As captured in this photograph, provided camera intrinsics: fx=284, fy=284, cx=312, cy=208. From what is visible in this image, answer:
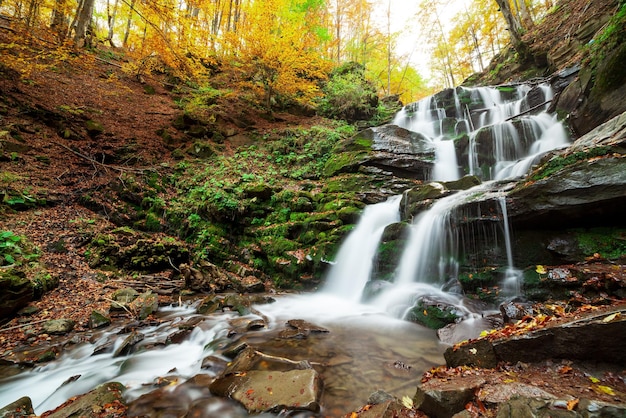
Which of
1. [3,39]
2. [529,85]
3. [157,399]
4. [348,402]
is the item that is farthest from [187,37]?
[529,85]

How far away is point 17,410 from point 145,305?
9.49 ft

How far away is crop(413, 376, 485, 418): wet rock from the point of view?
2.06 meters

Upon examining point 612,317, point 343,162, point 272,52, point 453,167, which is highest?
point 272,52

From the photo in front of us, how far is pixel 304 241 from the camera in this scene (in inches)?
330

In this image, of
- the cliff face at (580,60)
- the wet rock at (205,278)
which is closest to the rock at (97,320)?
the wet rock at (205,278)

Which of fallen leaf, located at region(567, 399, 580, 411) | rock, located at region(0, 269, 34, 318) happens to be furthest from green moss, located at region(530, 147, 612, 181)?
rock, located at region(0, 269, 34, 318)

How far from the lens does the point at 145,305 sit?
556 centimetres

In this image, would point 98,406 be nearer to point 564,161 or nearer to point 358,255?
point 358,255

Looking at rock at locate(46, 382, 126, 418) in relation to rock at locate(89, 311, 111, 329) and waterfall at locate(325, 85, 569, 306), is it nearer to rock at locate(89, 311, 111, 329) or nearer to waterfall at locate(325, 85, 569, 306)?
rock at locate(89, 311, 111, 329)

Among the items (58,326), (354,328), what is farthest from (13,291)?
(354,328)

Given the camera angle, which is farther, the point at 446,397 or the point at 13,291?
the point at 13,291

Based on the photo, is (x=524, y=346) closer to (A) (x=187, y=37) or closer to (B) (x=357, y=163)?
(B) (x=357, y=163)

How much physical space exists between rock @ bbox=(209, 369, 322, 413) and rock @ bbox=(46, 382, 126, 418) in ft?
2.94

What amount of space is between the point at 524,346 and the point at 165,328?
16.9 feet
